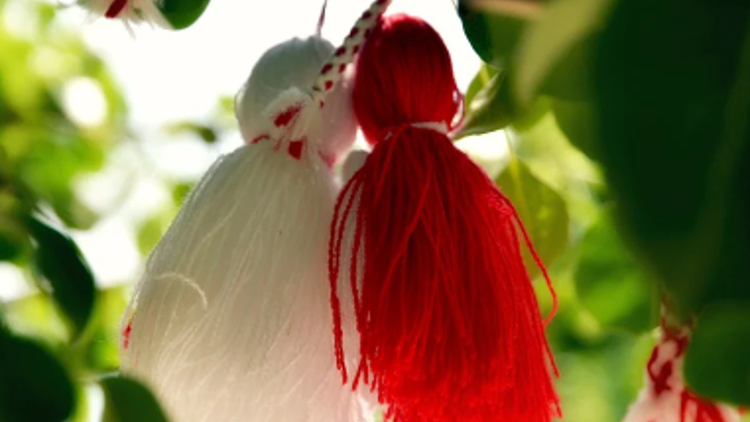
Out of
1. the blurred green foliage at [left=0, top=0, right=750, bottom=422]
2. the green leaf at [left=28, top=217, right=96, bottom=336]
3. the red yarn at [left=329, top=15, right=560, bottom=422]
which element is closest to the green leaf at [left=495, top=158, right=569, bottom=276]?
the blurred green foliage at [left=0, top=0, right=750, bottom=422]

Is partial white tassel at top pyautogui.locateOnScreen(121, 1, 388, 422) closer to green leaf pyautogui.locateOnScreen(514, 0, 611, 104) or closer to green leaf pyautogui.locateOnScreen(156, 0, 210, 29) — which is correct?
green leaf pyautogui.locateOnScreen(156, 0, 210, 29)

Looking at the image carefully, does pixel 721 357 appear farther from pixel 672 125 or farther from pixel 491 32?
pixel 491 32

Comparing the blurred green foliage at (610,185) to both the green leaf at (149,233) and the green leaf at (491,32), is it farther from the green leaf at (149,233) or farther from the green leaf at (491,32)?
the green leaf at (149,233)

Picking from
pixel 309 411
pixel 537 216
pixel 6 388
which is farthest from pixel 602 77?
pixel 537 216

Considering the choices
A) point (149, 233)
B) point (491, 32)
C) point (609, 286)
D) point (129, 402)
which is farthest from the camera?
point (149, 233)

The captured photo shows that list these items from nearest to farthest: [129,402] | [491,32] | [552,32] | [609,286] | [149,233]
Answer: [552,32], [129,402], [491,32], [609,286], [149,233]

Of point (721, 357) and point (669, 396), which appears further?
point (669, 396)

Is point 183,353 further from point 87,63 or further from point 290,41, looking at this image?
point 87,63

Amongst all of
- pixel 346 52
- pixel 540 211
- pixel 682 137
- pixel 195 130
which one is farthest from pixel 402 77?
pixel 195 130
